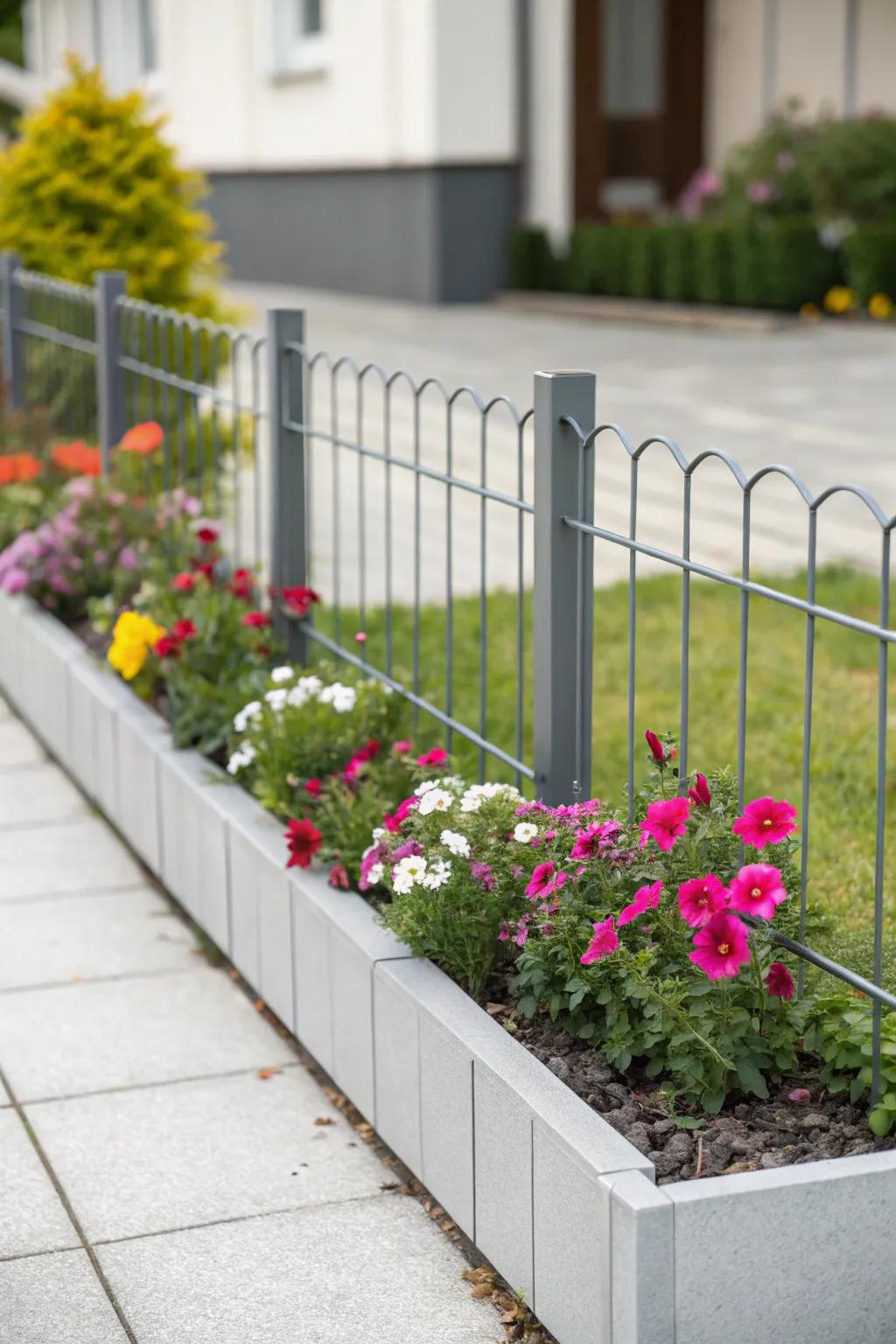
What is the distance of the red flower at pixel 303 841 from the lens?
3.86 m

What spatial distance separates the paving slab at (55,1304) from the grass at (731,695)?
5.10 feet

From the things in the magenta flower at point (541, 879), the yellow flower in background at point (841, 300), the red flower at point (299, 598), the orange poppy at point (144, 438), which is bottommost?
the magenta flower at point (541, 879)

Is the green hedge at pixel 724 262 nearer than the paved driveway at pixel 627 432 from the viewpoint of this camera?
No

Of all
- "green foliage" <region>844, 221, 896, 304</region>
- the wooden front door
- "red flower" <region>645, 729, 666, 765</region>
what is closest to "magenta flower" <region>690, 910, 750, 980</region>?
"red flower" <region>645, 729, 666, 765</region>

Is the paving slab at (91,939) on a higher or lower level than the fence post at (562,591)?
lower

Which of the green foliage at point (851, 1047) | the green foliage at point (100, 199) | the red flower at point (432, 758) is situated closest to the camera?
the green foliage at point (851, 1047)

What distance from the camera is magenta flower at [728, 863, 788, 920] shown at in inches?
108

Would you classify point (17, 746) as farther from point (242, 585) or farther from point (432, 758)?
point (432, 758)

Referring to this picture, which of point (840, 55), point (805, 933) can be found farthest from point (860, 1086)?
point (840, 55)

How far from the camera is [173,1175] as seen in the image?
345 cm

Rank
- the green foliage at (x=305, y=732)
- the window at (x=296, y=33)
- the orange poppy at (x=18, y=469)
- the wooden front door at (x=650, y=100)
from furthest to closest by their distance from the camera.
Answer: the window at (x=296, y=33) → the wooden front door at (x=650, y=100) → the orange poppy at (x=18, y=469) → the green foliage at (x=305, y=732)

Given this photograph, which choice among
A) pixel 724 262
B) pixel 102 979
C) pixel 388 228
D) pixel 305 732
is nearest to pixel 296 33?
pixel 388 228

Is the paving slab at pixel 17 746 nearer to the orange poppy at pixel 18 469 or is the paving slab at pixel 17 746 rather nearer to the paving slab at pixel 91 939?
the orange poppy at pixel 18 469

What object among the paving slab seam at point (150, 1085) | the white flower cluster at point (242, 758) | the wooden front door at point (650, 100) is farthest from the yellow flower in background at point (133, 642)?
the wooden front door at point (650, 100)
